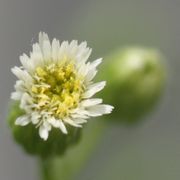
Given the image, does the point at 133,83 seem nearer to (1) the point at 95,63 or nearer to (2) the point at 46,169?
(2) the point at 46,169

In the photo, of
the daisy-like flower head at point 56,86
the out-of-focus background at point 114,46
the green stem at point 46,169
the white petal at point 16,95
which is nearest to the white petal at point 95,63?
the daisy-like flower head at point 56,86

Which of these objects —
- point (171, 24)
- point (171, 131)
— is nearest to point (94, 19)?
point (171, 24)

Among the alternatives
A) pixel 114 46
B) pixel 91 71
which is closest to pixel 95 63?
pixel 91 71

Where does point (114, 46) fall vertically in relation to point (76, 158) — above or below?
Answer: above

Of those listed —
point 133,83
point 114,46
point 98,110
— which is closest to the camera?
point 98,110

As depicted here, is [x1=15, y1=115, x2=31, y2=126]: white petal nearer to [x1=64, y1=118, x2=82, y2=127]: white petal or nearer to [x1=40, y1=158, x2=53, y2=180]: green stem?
[x1=64, y1=118, x2=82, y2=127]: white petal

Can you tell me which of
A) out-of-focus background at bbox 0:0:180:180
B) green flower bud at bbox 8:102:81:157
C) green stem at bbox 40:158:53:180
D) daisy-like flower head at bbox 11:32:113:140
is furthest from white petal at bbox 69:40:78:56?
out-of-focus background at bbox 0:0:180:180
